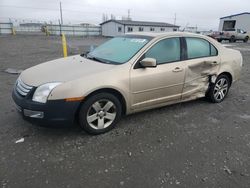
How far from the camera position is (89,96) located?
2.98m

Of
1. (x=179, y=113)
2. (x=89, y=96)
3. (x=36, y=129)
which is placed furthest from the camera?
(x=179, y=113)

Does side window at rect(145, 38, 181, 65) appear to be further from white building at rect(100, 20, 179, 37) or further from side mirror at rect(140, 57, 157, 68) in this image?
white building at rect(100, 20, 179, 37)

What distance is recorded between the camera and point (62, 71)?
124 inches

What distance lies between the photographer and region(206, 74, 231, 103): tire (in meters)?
4.48

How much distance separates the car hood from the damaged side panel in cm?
160

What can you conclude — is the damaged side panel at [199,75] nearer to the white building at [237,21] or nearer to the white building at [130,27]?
the white building at [130,27]

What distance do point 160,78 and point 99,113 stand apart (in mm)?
1206

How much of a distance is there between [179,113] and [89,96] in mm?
1977

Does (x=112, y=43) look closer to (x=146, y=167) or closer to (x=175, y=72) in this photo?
(x=175, y=72)

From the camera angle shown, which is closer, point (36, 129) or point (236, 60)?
point (36, 129)

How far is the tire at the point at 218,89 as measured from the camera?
4477mm

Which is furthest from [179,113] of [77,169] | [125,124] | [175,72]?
[77,169]

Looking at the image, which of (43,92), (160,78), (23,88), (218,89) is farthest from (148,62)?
(218,89)

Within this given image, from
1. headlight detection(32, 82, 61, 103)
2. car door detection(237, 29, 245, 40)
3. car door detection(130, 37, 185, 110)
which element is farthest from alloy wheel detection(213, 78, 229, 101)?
car door detection(237, 29, 245, 40)
